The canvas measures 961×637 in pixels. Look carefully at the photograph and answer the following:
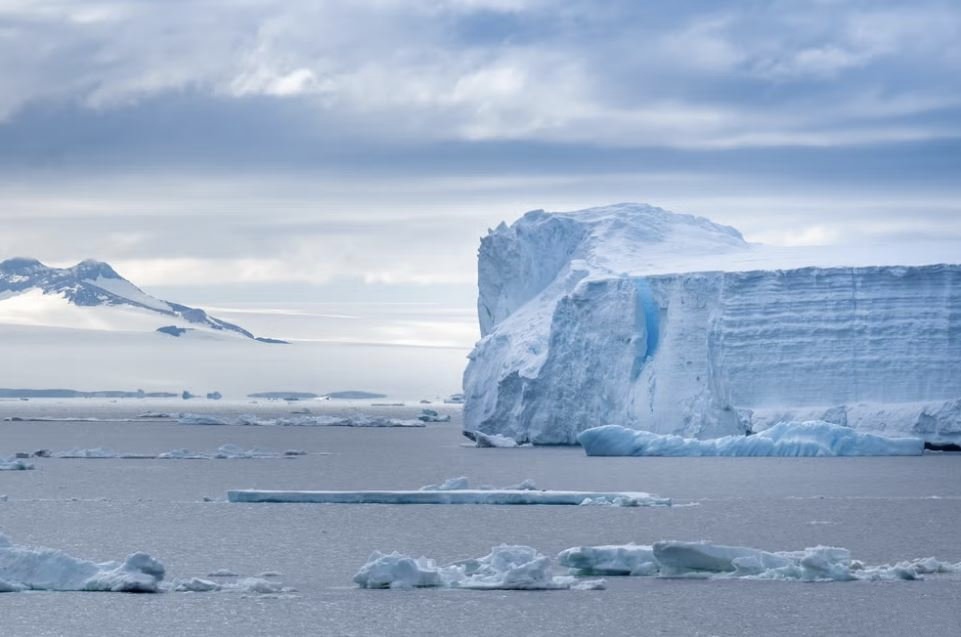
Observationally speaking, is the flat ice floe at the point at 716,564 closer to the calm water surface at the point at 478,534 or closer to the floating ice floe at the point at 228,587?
the calm water surface at the point at 478,534

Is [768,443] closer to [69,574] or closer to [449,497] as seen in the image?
[449,497]

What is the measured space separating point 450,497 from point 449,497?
0.01 m

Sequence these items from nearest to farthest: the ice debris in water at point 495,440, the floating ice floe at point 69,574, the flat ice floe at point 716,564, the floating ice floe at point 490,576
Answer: the floating ice floe at point 69,574 → the floating ice floe at point 490,576 → the flat ice floe at point 716,564 → the ice debris in water at point 495,440

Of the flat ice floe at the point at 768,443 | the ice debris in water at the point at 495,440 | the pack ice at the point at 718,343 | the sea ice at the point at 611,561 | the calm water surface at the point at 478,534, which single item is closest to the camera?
the calm water surface at the point at 478,534

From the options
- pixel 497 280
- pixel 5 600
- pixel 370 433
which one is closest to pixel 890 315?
pixel 497 280

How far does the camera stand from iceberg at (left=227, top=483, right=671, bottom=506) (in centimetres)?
2366

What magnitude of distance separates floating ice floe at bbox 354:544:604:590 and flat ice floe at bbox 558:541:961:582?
0.56m

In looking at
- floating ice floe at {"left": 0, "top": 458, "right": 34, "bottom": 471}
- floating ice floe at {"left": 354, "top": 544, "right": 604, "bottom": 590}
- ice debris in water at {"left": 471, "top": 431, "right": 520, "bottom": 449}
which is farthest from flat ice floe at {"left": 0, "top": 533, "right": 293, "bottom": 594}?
ice debris in water at {"left": 471, "top": 431, "right": 520, "bottom": 449}

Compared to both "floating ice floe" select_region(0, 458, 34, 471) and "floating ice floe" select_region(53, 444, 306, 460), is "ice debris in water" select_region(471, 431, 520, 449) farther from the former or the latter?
"floating ice floe" select_region(0, 458, 34, 471)

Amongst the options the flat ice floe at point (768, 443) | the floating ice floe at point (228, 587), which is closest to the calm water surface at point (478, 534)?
the floating ice floe at point (228, 587)

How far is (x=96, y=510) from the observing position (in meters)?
24.0

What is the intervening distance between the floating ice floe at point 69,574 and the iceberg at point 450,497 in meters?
9.21

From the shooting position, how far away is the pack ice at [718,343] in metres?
36.7

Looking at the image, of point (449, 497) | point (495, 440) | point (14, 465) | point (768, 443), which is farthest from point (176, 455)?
point (449, 497)
